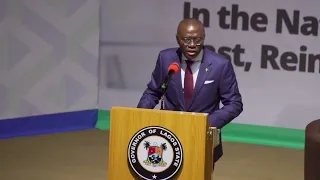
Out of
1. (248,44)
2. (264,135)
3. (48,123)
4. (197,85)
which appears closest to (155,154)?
(197,85)

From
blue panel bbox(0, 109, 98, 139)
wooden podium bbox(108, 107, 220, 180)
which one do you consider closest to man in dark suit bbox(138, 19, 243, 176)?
wooden podium bbox(108, 107, 220, 180)

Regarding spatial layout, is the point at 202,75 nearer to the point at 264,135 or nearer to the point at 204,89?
the point at 204,89

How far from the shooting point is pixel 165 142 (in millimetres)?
3035

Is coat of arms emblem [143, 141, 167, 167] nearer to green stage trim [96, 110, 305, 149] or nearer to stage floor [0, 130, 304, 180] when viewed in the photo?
stage floor [0, 130, 304, 180]

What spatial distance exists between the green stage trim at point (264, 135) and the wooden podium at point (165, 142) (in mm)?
3775

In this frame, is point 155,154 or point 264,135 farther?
point 264,135

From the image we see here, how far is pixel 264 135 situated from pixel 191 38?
11.8ft

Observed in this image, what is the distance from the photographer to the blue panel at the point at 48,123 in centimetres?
685

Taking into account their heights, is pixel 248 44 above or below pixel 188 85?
above

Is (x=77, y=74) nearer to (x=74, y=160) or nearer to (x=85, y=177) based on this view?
(x=74, y=160)

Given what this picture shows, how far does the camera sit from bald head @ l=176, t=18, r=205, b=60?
3430 millimetres

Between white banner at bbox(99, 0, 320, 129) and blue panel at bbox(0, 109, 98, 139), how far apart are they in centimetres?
53

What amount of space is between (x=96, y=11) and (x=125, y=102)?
1010 millimetres

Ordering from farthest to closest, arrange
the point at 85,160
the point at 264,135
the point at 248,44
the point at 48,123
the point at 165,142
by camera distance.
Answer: the point at 48,123 < the point at 264,135 < the point at 248,44 < the point at 85,160 < the point at 165,142
